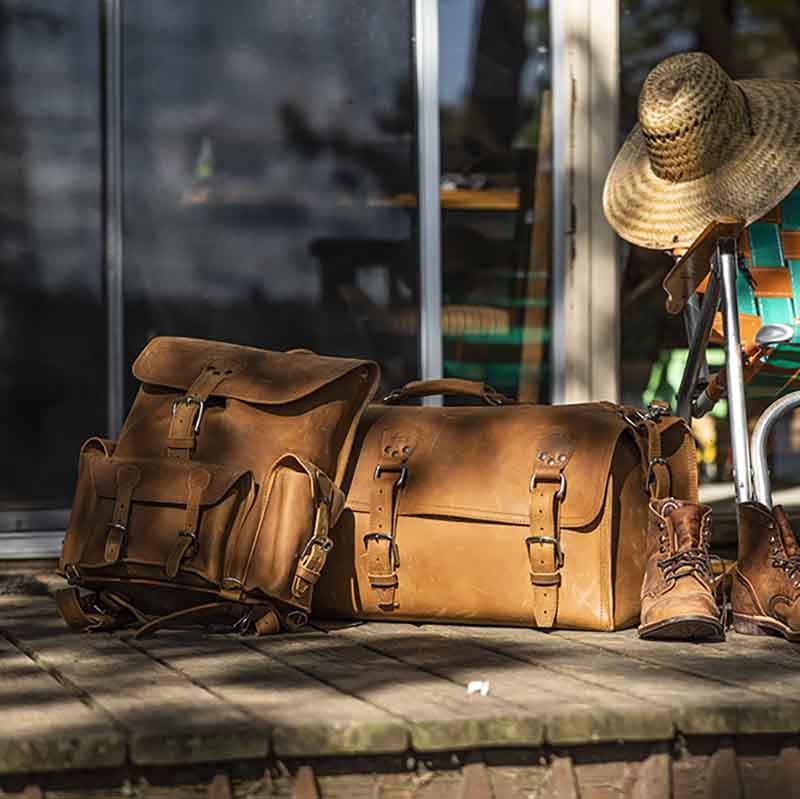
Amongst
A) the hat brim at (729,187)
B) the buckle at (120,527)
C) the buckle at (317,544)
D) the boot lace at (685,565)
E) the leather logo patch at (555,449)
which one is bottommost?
the boot lace at (685,565)

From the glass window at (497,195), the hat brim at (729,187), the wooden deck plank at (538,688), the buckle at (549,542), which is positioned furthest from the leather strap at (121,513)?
the glass window at (497,195)

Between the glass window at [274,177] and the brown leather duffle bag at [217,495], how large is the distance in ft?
3.00

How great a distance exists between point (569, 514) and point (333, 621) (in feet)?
1.75

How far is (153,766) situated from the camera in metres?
2.01

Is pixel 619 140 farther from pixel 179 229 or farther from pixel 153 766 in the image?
pixel 153 766

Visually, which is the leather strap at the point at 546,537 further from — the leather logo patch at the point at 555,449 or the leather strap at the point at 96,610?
the leather strap at the point at 96,610

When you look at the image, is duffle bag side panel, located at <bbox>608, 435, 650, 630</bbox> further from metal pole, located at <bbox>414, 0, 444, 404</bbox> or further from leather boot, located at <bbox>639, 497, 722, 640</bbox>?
metal pole, located at <bbox>414, 0, 444, 404</bbox>

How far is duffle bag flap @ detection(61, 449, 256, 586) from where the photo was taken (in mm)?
2855

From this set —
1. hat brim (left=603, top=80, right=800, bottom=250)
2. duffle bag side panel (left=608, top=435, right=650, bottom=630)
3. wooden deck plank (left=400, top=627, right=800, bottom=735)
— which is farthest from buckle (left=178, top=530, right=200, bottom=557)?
hat brim (left=603, top=80, right=800, bottom=250)

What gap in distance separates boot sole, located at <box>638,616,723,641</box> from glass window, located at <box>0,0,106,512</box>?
5.56 ft

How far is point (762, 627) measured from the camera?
113 inches

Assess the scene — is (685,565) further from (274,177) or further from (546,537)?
(274,177)

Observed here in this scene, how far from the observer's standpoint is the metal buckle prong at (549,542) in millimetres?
2842

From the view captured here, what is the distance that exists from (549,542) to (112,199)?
165cm
